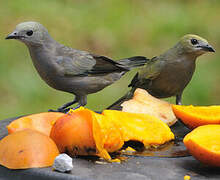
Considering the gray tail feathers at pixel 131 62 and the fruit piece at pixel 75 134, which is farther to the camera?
the gray tail feathers at pixel 131 62

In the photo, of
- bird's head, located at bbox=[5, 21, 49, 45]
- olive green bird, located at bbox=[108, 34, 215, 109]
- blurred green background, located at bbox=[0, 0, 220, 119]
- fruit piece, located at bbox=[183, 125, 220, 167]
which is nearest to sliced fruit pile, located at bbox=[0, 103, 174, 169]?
fruit piece, located at bbox=[183, 125, 220, 167]

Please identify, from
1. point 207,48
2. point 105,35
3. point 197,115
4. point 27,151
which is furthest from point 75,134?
point 105,35

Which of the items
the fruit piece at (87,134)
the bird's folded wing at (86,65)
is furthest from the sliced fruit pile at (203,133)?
the bird's folded wing at (86,65)

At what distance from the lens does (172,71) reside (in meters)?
4.21

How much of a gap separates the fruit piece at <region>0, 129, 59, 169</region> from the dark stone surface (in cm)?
4

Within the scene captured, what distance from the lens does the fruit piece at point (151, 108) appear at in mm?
3672

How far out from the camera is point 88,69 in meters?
4.17

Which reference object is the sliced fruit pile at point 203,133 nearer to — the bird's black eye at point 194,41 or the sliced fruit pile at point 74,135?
the sliced fruit pile at point 74,135

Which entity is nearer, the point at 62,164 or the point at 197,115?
the point at 62,164

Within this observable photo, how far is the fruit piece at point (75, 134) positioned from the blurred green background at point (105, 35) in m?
3.22

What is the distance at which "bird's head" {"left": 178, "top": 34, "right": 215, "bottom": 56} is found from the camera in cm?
406

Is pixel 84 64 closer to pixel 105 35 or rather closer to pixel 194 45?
pixel 194 45

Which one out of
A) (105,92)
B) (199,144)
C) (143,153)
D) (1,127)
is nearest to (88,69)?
(1,127)

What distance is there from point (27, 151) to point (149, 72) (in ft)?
6.04
